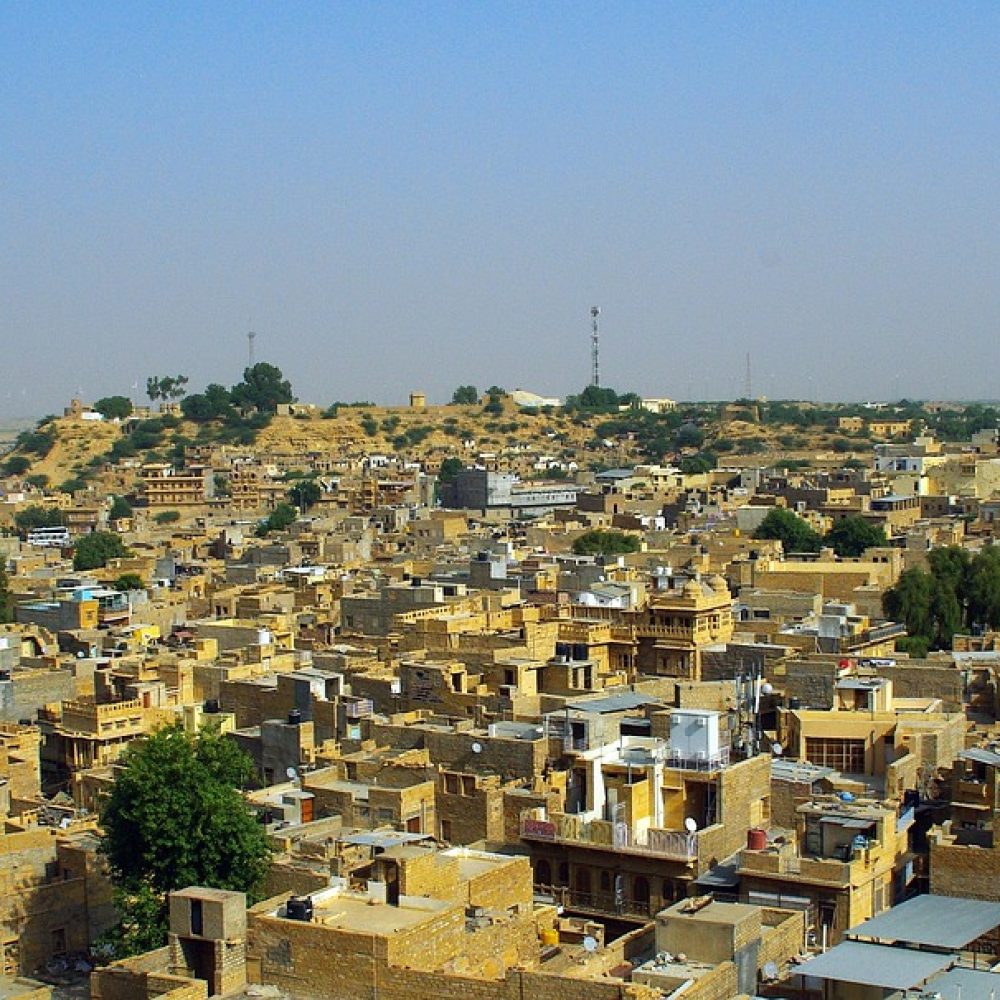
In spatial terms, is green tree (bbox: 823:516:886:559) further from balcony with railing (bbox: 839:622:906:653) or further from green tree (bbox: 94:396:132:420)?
green tree (bbox: 94:396:132:420)

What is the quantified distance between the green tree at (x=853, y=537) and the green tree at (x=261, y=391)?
223 feet

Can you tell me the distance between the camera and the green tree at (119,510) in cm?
7806

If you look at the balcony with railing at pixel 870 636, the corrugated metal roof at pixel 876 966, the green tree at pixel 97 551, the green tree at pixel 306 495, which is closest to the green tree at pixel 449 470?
the green tree at pixel 306 495

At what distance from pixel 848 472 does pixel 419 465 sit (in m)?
27.2

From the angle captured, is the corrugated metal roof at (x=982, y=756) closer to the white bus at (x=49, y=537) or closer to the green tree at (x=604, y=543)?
the green tree at (x=604, y=543)

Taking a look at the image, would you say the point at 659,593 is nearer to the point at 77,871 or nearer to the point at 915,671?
the point at 915,671

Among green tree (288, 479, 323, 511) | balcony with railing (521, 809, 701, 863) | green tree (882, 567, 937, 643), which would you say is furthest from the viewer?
green tree (288, 479, 323, 511)

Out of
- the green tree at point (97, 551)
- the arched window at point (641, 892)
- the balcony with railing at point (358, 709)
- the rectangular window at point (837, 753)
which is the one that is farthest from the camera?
the green tree at point (97, 551)

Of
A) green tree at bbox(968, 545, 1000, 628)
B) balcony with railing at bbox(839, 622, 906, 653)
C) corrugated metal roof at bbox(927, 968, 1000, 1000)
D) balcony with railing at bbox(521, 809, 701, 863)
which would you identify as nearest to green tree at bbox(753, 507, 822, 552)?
green tree at bbox(968, 545, 1000, 628)

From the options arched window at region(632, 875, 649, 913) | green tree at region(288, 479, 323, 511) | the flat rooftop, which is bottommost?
arched window at region(632, 875, 649, 913)

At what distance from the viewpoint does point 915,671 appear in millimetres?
25047

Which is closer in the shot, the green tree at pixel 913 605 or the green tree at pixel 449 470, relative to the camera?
the green tree at pixel 913 605

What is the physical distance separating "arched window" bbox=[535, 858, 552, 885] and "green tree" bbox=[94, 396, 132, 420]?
347 ft

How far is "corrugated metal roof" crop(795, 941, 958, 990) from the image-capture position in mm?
13258
